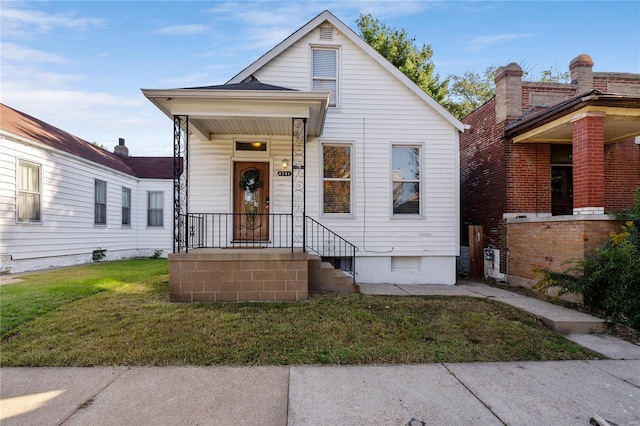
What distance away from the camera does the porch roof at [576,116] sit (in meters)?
6.29

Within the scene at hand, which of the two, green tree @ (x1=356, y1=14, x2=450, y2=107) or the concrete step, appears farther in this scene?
green tree @ (x1=356, y1=14, x2=450, y2=107)

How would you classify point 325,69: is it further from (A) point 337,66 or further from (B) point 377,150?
(B) point 377,150

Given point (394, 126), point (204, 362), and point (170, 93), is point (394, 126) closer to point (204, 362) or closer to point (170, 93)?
point (170, 93)

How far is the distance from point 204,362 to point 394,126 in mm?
6818

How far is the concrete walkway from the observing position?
8.75ft

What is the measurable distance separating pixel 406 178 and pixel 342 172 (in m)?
1.69

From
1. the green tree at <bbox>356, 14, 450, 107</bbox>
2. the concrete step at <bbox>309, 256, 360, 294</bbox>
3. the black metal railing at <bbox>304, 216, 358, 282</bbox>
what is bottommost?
the concrete step at <bbox>309, 256, 360, 294</bbox>

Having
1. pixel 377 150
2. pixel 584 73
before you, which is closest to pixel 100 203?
pixel 377 150

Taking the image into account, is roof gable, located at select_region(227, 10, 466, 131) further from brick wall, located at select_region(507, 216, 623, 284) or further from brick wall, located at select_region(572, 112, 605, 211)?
brick wall, located at select_region(507, 216, 623, 284)

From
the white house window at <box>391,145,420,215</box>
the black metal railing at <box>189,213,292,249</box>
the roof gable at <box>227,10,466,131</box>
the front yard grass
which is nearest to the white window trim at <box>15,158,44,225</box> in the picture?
the front yard grass

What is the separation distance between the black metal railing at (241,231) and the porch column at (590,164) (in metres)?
6.14

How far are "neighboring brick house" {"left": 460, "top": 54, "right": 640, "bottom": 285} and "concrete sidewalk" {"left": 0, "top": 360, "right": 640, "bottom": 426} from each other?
14.2 ft

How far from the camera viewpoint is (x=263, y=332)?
4.43m

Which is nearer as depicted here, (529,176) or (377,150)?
(377,150)
